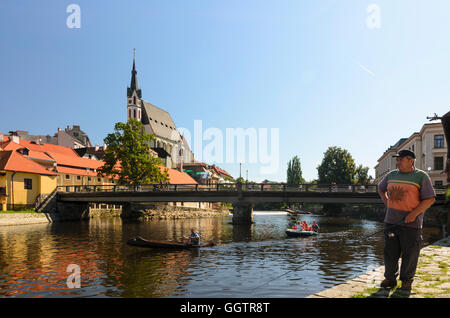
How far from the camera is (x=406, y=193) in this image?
25.3 ft

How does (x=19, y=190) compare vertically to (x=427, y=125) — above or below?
below

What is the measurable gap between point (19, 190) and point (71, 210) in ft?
31.4

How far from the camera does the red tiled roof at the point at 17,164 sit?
5109 centimetres

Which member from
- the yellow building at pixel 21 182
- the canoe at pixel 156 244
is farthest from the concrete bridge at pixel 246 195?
the canoe at pixel 156 244

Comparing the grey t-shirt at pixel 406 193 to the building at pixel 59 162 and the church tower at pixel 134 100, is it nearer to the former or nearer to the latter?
the building at pixel 59 162

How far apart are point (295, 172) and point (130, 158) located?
76.8 m

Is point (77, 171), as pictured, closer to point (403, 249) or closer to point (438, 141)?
point (438, 141)

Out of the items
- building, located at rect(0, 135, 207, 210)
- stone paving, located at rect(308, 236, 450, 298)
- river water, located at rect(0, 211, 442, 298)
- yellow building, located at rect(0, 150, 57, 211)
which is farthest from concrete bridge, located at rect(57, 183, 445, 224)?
stone paving, located at rect(308, 236, 450, 298)

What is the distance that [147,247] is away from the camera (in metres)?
25.8

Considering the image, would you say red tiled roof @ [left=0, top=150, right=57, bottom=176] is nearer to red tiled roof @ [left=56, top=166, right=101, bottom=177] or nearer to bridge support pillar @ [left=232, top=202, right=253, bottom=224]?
red tiled roof @ [left=56, top=166, right=101, bottom=177]

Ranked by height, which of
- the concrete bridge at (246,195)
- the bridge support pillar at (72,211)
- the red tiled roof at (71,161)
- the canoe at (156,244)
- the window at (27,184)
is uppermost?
the red tiled roof at (71,161)

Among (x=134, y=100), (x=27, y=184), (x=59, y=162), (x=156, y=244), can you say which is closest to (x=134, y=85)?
(x=134, y=100)
